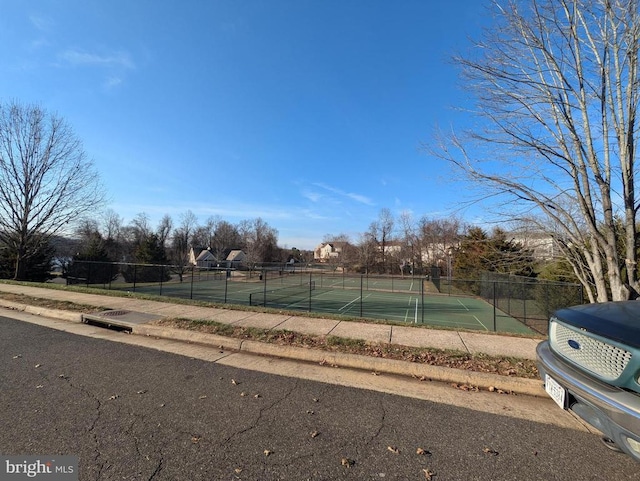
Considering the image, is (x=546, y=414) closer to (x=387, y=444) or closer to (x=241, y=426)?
(x=387, y=444)

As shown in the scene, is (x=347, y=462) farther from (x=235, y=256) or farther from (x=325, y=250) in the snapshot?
(x=325, y=250)

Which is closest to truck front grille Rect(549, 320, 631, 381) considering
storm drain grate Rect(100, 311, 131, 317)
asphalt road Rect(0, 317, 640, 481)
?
asphalt road Rect(0, 317, 640, 481)

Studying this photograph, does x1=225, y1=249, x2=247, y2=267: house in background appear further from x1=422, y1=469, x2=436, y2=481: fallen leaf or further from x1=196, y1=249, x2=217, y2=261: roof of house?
x1=422, y1=469, x2=436, y2=481: fallen leaf

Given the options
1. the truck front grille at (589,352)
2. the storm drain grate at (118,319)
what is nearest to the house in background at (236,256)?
the storm drain grate at (118,319)

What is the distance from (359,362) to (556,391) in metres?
2.57

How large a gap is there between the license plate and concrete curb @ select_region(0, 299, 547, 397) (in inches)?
51.3

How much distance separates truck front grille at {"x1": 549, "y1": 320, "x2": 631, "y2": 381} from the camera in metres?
2.20

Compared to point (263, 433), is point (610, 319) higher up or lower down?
higher up

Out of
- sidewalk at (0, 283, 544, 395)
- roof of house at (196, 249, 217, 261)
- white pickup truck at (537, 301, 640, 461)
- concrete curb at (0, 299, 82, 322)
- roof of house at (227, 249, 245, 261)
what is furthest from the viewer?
roof of house at (227, 249, 245, 261)

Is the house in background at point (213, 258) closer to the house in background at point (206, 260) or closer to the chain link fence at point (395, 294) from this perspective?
the house in background at point (206, 260)

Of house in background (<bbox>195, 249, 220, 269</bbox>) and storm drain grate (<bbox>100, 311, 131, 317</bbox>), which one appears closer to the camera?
storm drain grate (<bbox>100, 311, 131, 317</bbox>)

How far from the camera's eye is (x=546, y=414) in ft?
10.9

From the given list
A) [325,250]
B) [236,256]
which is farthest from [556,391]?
[325,250]

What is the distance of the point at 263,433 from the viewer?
2.79 meters
